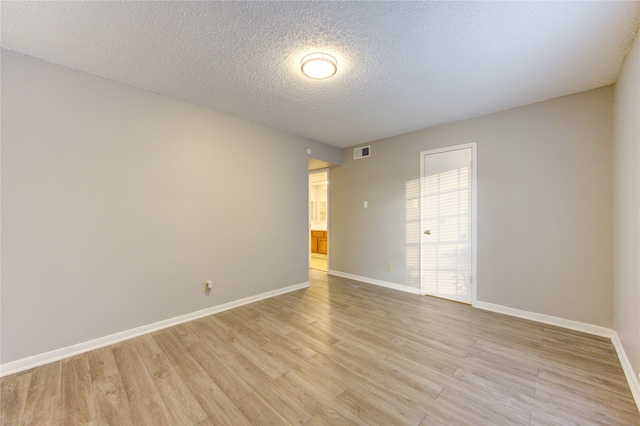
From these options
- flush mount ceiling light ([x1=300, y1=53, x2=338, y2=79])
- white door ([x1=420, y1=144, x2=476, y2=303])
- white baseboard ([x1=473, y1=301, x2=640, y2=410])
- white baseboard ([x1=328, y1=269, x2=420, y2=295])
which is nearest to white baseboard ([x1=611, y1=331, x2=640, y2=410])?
white baseboard ([x1=473, y1=301, x2=640, y2=410])

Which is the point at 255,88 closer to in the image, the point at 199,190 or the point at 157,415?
the point at 199,190

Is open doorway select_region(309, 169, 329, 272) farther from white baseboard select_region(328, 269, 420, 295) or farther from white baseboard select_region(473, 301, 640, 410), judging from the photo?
white baseboard select_region(473, 301, 640, 410)

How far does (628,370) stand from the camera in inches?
72.0

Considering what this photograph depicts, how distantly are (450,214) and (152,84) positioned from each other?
4029mm

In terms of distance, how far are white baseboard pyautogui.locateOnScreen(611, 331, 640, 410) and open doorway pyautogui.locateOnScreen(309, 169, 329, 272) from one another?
4.20 meters

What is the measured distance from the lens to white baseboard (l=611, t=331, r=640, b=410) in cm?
162

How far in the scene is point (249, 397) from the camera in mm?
1653

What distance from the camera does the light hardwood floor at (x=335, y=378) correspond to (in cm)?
151

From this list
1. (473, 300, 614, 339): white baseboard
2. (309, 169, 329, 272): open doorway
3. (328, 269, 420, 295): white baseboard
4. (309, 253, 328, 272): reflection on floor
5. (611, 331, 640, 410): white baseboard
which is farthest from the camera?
(309, 169, 329, 272): open doorway

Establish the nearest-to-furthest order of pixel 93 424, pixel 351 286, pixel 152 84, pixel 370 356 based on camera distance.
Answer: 1. pixel 93 424
2. pixel 370 356
3. pixel 152 84
4. pixel 351 286

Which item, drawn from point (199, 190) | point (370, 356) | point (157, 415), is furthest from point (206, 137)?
point (370, 356)

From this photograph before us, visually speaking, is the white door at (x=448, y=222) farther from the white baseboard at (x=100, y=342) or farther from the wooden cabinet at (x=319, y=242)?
the wooden cabinet at (x=319, y=242)

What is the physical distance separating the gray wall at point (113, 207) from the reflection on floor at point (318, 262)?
2.34 metres

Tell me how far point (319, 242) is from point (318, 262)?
1.05 m
